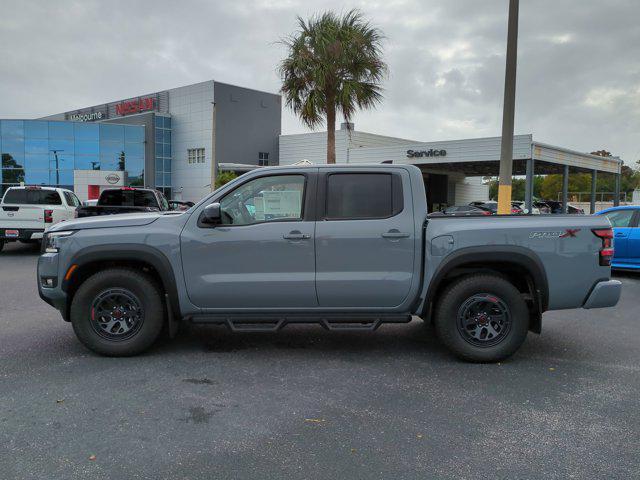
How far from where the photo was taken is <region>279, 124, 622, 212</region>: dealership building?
28.9 m

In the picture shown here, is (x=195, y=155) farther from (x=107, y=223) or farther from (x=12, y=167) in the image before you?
(x=107, y=223)

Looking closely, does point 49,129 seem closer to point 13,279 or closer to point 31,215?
point 31,215

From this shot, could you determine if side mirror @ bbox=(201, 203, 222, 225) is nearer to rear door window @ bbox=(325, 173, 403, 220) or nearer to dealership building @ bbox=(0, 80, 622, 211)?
rear door window @ bbox=(325, 173, 403, 220)

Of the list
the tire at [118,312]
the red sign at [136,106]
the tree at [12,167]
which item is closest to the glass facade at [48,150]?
the tree at [12,167]

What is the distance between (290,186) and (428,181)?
40494 millimetres

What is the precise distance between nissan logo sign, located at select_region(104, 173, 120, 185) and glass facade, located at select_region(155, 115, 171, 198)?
7898 mm

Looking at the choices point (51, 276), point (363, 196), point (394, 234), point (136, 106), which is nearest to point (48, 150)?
point (136, 106)

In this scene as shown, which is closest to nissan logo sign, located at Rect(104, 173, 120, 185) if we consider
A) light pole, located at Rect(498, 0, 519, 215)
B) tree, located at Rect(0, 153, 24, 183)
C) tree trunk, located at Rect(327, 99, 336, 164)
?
tree, located at Rect(0, 153, 24, 183)

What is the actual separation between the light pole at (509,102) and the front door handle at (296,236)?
733 centimetres

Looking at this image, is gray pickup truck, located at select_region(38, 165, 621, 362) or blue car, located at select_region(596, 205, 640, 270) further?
blue car, located at select_region(596, 205, 640, 270)

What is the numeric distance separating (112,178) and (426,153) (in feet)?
72.6

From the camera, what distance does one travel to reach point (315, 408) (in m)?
4.05

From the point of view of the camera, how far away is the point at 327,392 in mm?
4395

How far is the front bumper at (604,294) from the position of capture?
5047mm
